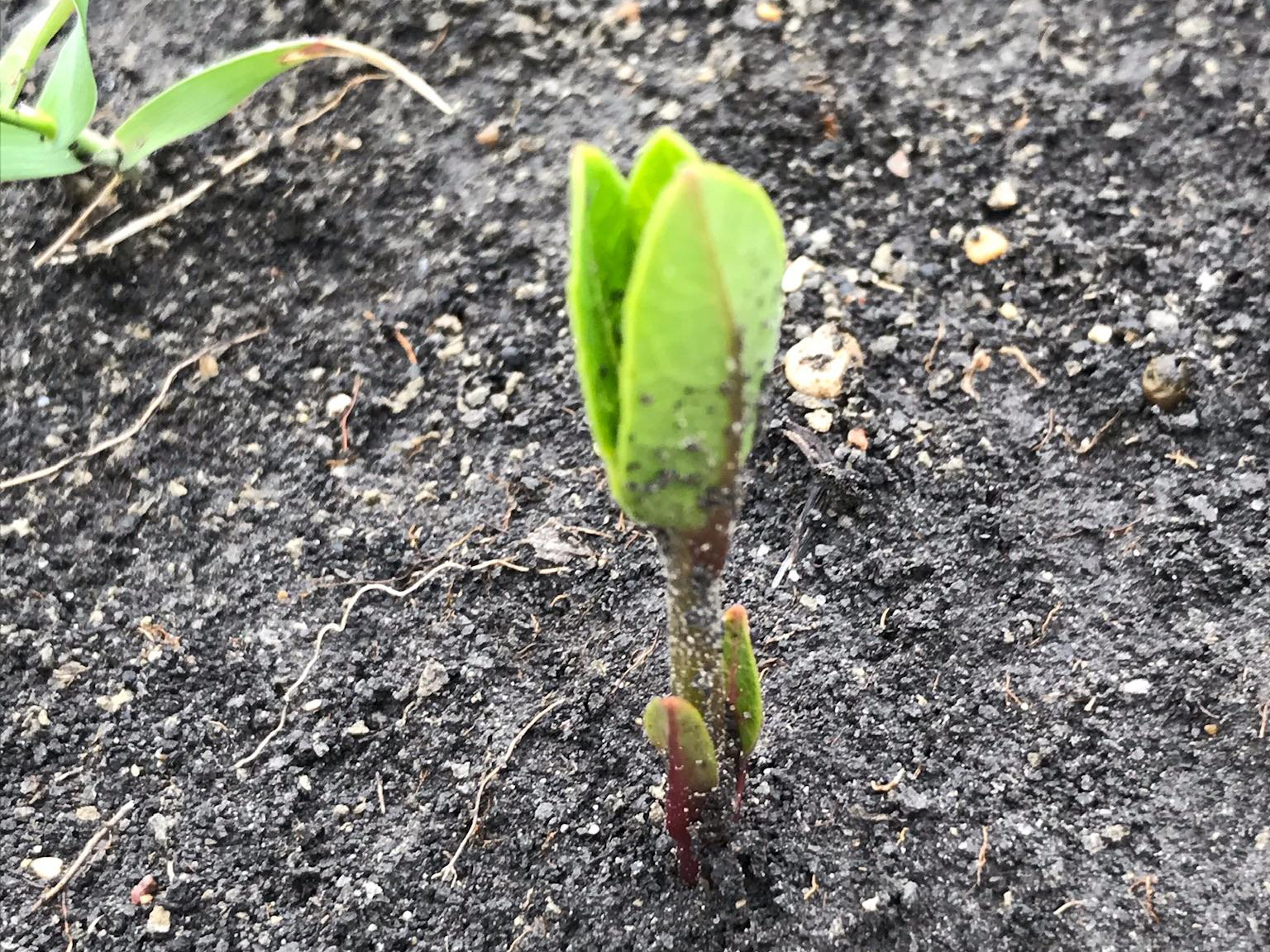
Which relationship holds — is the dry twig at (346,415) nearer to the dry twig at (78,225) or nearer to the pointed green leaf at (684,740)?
the dry twig at (78,225)

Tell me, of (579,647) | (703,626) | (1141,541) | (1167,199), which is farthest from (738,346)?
(1167,199)

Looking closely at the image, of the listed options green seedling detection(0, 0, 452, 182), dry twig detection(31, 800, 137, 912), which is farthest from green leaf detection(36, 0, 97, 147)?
dry twig detection(31, 800, 137, 912)

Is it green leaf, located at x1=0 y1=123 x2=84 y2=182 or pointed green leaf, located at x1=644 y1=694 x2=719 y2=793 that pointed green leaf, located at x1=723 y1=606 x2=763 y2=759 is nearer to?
pointed green leaf, located at x1=644 y1=694 x2=719 y2=793

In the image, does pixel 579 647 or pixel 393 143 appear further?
pixel 393 143

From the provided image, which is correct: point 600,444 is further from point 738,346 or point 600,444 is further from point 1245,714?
point 1245,714

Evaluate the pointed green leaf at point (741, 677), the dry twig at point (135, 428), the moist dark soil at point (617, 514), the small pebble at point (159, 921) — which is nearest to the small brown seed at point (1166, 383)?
the moist dark soil at point (617, 514)

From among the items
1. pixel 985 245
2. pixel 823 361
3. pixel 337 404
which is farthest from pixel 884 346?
pixel 337 404

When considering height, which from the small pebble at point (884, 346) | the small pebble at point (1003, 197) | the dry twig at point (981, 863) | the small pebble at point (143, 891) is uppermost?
the small pebble at point (1003, 197)
